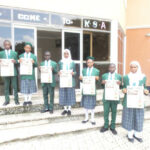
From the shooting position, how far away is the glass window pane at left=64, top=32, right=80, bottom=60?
575 cm

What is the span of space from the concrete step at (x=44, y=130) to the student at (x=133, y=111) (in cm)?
78

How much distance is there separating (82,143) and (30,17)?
13.0 ft

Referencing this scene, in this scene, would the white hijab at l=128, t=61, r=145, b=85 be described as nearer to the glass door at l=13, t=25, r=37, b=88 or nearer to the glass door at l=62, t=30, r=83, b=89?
the glass door at l=62, t=30, r=83, b=89

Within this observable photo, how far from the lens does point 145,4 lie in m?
8.22

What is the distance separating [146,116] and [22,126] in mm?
3417

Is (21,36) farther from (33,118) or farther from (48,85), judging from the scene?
(33,118)

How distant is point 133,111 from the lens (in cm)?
320

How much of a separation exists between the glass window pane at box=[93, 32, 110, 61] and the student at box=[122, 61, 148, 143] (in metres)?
3.28

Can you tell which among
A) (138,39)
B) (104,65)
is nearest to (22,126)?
(104,65)

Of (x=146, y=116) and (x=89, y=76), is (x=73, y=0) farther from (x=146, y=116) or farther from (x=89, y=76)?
(x=146, y=116)

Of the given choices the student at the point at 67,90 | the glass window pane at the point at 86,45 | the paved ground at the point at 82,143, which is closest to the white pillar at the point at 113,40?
the glass window pane at the point at 86,45

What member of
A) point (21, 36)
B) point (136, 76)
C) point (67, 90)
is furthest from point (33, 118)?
point (21, 36)

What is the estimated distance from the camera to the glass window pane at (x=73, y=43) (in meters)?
5.75

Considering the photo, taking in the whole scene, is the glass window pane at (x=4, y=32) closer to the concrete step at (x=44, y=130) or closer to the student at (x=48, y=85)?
the student at (x=48, y=85)
